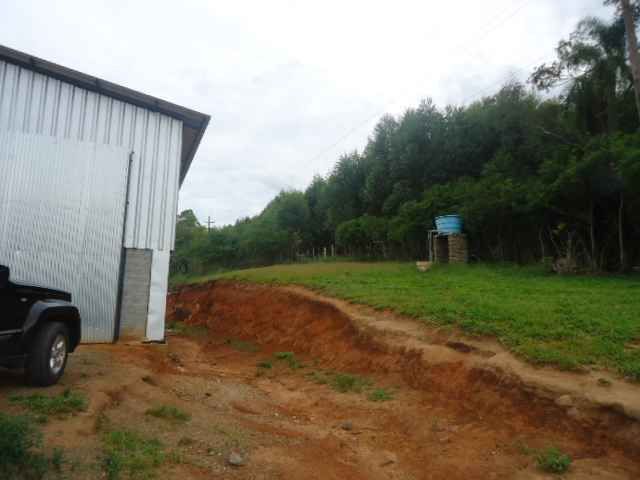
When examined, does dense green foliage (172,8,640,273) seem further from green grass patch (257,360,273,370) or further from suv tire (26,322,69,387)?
suv tire (26,322,69,387)

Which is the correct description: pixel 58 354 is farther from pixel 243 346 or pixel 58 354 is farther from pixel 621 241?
pixel 621 241

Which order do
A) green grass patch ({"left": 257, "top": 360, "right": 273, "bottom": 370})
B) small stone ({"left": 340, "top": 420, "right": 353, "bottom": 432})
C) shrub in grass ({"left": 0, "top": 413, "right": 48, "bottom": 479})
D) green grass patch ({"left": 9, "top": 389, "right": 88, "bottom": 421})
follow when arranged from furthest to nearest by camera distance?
green grass patch ({"left": 257, "top": 360, "right": 273, "bottom": 370}) → small stone ({"left": 340, "top": 420, "right": 353, "bottom": 432}) → green grass patch ({"left": 9, "top": 389, "right": 88, "bottom": 421}) → shrub in grass ({"left": 0, "top": 413, "right": 48, "bottom": 479})

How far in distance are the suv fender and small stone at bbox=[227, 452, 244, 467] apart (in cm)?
286

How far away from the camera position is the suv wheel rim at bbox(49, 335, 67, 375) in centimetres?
556

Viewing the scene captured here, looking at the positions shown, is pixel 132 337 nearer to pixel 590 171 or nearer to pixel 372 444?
pixel 372 444

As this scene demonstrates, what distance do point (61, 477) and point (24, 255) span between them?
23.7 feet

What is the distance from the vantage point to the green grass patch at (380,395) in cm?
735

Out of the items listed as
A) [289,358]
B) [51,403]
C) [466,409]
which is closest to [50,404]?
[51,403]

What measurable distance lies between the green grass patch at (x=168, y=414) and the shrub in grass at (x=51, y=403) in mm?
785

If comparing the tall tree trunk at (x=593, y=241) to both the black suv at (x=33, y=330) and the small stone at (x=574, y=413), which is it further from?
the black suv at (x=33, y=330)

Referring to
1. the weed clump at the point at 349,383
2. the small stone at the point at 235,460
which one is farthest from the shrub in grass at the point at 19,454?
the weed clump at the point at 349,383

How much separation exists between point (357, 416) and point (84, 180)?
7776 mm

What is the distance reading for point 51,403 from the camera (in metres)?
A: 4.68

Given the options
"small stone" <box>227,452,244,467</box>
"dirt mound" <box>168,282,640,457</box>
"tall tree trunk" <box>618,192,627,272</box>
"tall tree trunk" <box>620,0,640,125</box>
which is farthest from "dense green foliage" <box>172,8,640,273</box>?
"small stone" <box>227,452,244,467</box>
